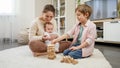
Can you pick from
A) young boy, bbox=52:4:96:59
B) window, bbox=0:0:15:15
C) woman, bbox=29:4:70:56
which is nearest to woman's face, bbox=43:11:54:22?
woman, bbox=29:4:70:56

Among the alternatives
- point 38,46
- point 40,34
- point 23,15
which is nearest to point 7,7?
point 23,15

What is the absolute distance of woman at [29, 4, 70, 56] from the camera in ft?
6.76

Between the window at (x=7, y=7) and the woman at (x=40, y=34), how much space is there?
9.03 feet

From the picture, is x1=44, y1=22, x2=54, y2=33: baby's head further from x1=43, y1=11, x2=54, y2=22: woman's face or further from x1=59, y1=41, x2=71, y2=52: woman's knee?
x1=59, y1=41, x2=71, y2=52: woman's knee

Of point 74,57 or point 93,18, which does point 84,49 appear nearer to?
point 74,57

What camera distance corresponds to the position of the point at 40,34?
2.27m

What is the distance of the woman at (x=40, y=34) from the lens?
2.06 m

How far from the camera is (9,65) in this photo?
5.48 feet

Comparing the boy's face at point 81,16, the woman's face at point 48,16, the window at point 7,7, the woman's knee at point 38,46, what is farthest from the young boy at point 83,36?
the window at point 7,7

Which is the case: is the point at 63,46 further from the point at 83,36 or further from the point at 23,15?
A: the point at 23,15

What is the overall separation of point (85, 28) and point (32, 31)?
626 millimetres

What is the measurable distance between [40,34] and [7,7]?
2836mm

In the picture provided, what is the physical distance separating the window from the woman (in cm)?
275

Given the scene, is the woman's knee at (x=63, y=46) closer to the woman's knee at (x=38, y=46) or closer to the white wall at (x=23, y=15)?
the woman's knee at (x=38, y=46)
